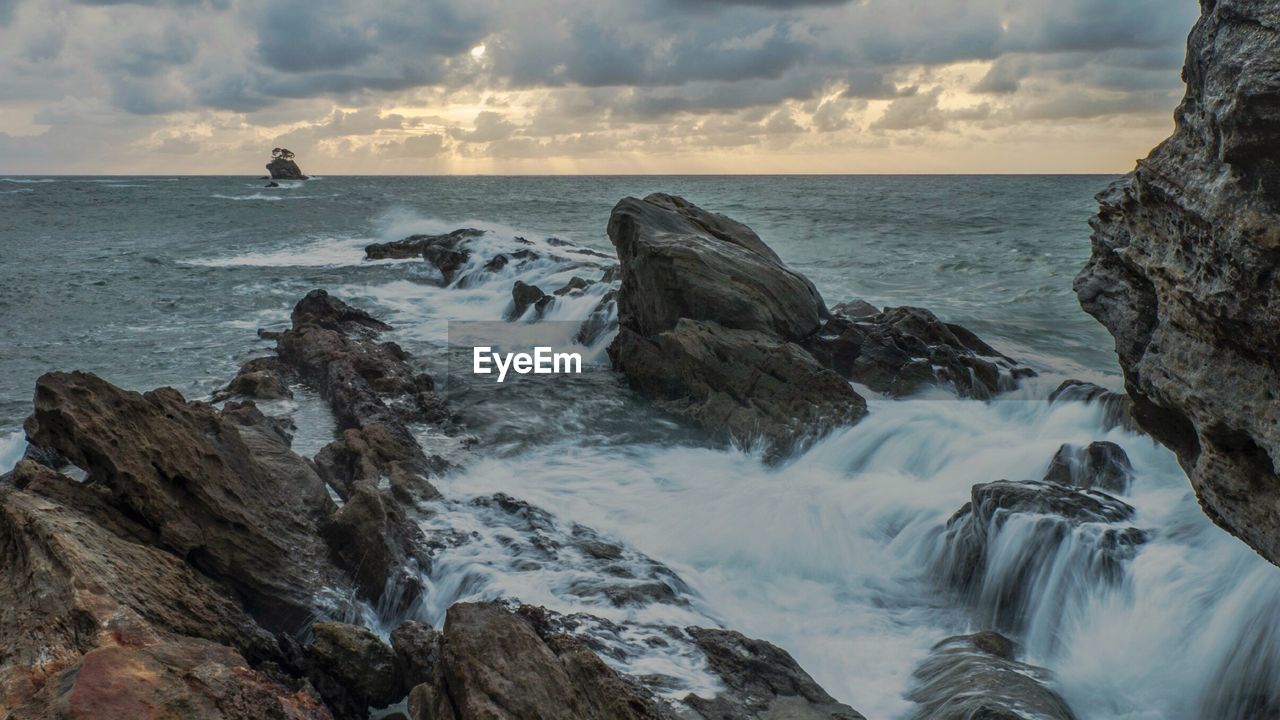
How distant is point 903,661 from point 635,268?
9.32 m

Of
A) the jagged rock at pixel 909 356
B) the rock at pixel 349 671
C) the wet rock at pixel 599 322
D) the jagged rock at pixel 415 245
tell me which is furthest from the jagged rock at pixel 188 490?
the jagged rock at pixel 415 245

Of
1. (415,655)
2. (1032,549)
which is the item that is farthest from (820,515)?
(415,655)

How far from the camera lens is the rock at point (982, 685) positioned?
5.68 metres

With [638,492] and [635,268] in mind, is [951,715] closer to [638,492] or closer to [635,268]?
[638,492]

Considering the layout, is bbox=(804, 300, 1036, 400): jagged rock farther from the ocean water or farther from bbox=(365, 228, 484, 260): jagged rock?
bbox=(365, 228, 484, 260): jagged rock

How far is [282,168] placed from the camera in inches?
5507

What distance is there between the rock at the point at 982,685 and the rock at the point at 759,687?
71cm

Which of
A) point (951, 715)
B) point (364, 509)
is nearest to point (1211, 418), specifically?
point (951, 715)

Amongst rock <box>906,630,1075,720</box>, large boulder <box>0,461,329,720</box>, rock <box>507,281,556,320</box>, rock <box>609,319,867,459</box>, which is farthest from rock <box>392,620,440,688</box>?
rock <box>507,281,556,320</box>

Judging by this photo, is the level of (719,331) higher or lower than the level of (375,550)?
higher

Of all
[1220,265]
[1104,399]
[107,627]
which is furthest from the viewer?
[1104,399]

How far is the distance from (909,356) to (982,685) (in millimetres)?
8449

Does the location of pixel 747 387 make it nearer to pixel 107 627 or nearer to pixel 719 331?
pixel 719 331

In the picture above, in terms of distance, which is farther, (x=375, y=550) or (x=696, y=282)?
(x=696, y=282)
